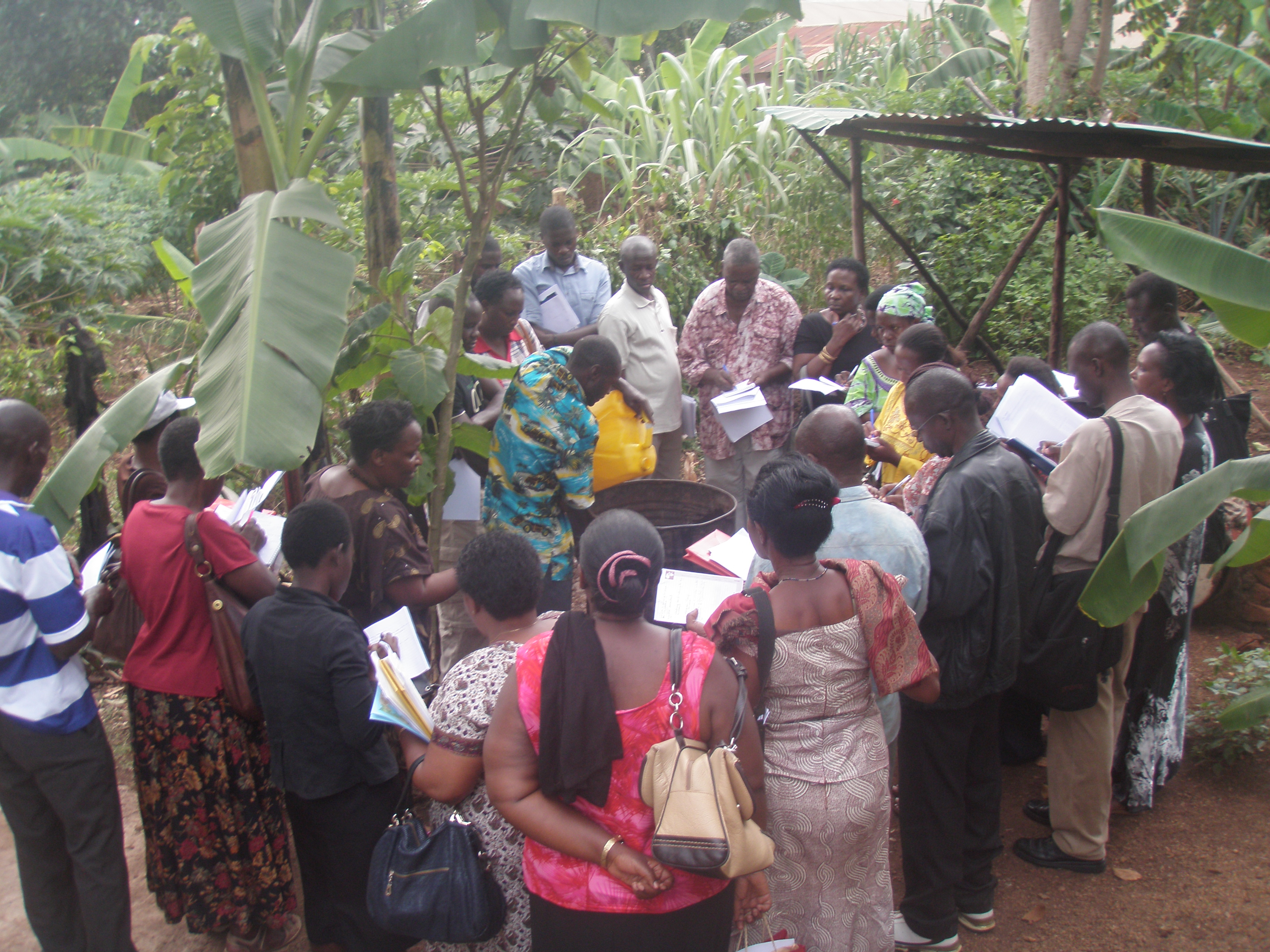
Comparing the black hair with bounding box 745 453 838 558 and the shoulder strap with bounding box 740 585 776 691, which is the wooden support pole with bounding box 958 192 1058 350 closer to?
the black hair with bounding box 745 453 838 558

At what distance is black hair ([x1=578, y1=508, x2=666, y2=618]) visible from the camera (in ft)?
6.94

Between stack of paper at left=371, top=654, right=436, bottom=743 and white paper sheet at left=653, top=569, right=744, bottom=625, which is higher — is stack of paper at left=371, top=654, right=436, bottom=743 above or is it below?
above

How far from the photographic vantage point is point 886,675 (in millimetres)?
2561

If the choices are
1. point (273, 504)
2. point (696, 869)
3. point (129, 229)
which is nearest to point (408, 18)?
point (696, 869)

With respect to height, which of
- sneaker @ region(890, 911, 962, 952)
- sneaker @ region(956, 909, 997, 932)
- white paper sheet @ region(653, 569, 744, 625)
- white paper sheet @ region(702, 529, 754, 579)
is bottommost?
sneaker @ region(956, 909, 997, 932)

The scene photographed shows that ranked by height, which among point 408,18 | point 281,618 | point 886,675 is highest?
Result: point 408,18

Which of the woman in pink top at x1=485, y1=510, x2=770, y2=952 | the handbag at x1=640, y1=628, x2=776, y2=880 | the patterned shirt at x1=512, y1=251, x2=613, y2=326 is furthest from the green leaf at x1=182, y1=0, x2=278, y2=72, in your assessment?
the patterned shirt at x1=512, y1=251, x2=613, y2=326

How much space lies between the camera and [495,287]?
15.1 ft

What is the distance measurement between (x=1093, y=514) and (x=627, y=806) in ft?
7.03

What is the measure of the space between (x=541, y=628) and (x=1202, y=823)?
3.21m

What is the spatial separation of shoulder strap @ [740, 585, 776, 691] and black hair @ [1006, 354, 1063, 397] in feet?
8.06

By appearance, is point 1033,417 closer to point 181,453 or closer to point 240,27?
point 181,453

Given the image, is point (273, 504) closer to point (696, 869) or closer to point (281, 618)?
point (281, 618)

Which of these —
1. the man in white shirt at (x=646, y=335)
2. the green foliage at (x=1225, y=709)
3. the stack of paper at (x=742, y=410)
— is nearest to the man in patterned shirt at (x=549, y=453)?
the stack of paper at (x=742, y=410)
